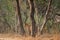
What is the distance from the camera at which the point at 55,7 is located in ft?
48.4

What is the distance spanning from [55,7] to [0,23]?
4.98 metres

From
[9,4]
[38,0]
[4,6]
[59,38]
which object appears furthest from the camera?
[4,6]

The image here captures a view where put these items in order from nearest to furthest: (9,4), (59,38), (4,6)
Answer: (59,38) < (9,4) < (4,6)

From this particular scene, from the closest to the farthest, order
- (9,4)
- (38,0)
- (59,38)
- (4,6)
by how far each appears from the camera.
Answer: (59,38) < (38,0) < (9,4) < (4,6)

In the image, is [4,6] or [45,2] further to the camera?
[4,6]

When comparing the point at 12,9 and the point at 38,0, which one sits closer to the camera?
the point at 38,0

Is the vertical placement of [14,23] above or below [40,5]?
below

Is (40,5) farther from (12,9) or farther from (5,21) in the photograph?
(5,21)

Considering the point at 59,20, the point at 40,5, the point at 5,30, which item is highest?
the point at 40,5

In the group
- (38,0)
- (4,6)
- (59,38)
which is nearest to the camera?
(59,38)

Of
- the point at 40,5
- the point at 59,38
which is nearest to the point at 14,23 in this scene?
the point at 40,5

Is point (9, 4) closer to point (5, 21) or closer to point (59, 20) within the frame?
point (5, 21)

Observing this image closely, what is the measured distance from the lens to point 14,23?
55.2 feet

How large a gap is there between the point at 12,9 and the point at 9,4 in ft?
1.68
